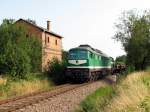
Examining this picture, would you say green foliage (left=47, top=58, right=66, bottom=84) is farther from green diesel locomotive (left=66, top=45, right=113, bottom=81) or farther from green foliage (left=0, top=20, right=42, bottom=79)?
green diesel locomotive (left=66, top=45, right=113, bottom=81)

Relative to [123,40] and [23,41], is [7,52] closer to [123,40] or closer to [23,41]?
[23,41]

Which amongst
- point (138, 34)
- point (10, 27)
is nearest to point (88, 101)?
point (10, 27)

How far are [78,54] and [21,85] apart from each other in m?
10.3

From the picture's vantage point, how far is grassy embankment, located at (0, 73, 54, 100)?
25.0m

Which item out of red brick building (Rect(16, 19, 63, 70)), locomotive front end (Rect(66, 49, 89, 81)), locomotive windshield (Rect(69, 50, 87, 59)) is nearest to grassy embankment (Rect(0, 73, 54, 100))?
locomotive front end (Rect(66, 49, 89, 81))

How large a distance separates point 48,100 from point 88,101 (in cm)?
565

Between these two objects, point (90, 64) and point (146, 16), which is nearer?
point (90, 64)

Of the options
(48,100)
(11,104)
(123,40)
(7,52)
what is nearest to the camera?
(11,104)

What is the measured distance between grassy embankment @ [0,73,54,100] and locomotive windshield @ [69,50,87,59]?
3.96 m

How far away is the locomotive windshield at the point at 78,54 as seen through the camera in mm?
36375

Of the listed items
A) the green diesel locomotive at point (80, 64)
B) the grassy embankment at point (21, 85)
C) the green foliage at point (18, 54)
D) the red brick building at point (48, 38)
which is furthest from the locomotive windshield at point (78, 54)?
the red brick building at point (48, 38)

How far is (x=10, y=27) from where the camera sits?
1501 inches

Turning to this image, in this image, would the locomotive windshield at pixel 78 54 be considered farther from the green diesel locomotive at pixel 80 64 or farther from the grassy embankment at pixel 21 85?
the grassy embankment at pixel 21 85

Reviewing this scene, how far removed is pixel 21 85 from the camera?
89.9 ft
